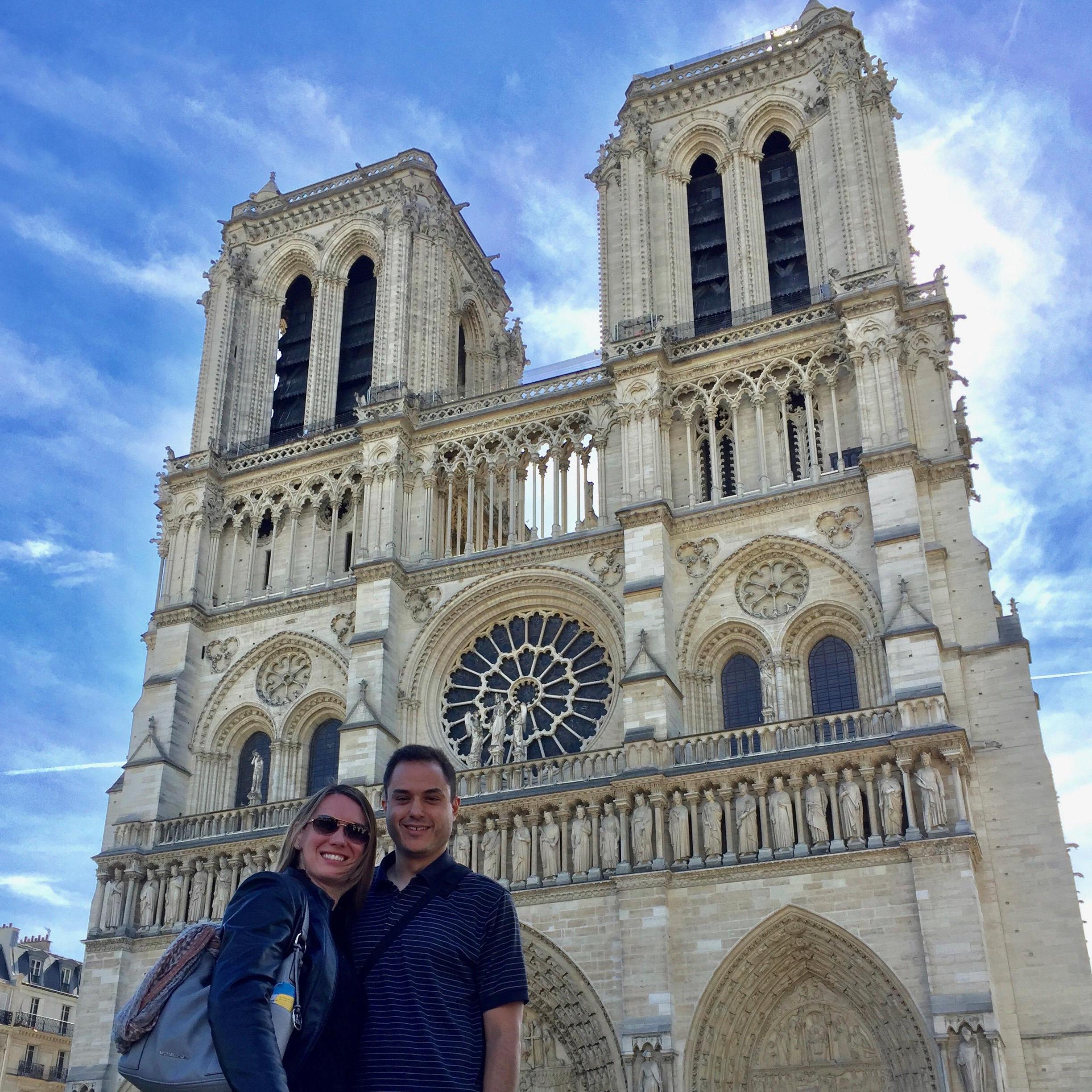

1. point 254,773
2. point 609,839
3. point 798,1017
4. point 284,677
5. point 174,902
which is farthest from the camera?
point 284,677

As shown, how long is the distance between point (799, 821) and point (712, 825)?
4.31 feet

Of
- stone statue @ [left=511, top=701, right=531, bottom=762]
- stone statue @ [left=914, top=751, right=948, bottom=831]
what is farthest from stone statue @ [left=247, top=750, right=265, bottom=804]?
stone statue @ [left=914, top=751, right=948, bottom=831]

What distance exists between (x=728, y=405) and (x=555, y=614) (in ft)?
16.6

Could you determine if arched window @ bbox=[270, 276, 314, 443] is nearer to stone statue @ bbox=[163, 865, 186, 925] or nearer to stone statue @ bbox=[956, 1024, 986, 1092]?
stone statue @ bbox=[163, 865, 186, 925]

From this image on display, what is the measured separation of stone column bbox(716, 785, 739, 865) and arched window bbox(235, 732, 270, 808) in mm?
9362

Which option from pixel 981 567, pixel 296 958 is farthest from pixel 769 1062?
pixel 296 958

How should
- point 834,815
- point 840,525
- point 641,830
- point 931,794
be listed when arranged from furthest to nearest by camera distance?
point 840,525, point 641,830, point 834,815, point 931,794

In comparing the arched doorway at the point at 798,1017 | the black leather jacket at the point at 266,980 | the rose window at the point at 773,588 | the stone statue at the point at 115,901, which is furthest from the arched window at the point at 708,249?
the black leather jacket at the point at 266,980

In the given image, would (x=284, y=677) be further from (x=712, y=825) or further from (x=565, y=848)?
(x=712, y=825)

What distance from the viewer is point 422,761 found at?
160 inches

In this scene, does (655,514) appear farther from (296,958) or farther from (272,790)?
(296,958)

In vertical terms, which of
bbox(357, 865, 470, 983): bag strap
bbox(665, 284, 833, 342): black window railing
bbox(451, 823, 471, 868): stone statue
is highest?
bbox(665, 284, 833, 342): black window railing

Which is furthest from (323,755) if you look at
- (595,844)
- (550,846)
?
(595,844)

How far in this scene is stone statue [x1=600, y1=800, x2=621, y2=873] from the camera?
19.8 m
